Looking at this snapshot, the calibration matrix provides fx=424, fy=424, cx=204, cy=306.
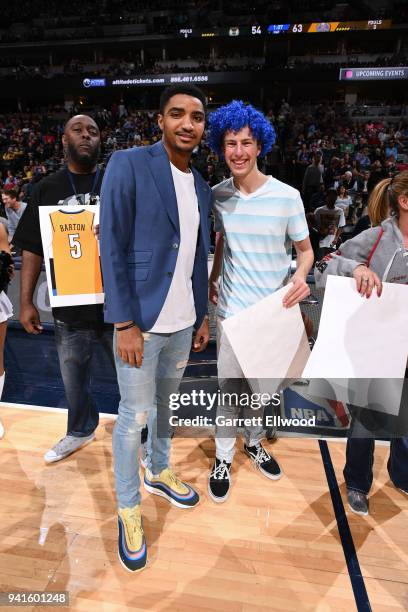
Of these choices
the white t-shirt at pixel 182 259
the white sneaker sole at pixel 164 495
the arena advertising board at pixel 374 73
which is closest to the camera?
the white t-shirt at pixel 182 259

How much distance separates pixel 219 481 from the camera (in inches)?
85.0

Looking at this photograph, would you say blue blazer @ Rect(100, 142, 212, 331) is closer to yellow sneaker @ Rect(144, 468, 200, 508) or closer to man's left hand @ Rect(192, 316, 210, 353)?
man's left hand @ Rect(192, 316, 210, 353)

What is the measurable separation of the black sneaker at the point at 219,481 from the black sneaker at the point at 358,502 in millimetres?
604

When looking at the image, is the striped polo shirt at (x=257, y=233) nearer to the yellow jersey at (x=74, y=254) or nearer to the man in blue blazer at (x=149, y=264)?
the man in blue blazer at (x=149, y=264)

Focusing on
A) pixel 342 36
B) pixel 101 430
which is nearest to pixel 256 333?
pixel 101 430

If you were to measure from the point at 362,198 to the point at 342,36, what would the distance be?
69.5ft

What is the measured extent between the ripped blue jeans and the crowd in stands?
3.69 metres

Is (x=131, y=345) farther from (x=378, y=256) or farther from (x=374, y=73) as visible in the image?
(x=374, y=73)

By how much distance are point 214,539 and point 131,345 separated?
1002 mm

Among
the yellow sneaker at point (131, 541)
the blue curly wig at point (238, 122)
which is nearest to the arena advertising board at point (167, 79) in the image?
the blue curly wig at point (238, 122)

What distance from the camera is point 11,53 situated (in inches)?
1037

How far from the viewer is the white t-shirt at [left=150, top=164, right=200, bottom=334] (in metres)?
1.65

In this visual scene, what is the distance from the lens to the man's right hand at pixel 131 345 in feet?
5.14

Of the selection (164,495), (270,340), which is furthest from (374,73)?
(164,495)
